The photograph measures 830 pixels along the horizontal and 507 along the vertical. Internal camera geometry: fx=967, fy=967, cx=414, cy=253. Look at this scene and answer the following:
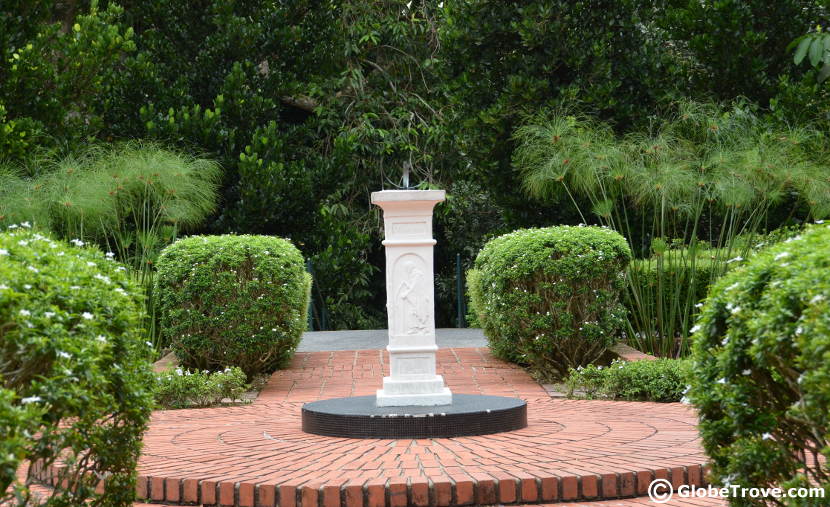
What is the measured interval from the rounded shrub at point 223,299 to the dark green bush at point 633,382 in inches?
107

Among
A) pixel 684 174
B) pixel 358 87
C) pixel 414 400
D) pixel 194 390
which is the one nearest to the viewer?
pixel 414 400

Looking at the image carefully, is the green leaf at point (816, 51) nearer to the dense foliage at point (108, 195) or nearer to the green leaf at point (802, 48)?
the green leaf at point (802, 48)

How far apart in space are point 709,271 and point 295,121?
9.22 metres

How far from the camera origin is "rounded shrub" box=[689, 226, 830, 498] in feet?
9.37

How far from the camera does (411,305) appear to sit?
626 cm

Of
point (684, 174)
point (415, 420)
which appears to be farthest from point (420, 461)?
point (684, 174)

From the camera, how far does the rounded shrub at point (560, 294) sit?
27.0 ft

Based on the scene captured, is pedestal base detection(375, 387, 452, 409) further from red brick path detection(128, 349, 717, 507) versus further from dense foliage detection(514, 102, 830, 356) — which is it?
dense foliage detection(514, 102, 830, 356)

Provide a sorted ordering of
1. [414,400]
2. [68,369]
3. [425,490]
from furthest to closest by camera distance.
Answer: [414,400]
[425,490]
[68,369]

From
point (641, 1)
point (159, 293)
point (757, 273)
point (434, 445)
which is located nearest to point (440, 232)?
point (641, 1)

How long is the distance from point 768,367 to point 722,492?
1.86 ft

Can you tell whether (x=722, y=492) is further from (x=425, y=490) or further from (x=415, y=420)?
(x=415, y=420)

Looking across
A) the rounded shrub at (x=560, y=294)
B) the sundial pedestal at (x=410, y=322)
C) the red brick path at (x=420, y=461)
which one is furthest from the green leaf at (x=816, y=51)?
the rounded shrub at (x=560, y=294)

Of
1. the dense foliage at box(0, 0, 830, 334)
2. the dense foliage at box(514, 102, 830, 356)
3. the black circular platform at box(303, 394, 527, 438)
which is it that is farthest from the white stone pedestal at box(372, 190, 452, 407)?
the dense foliage at box(0, 0, 830, 334)
